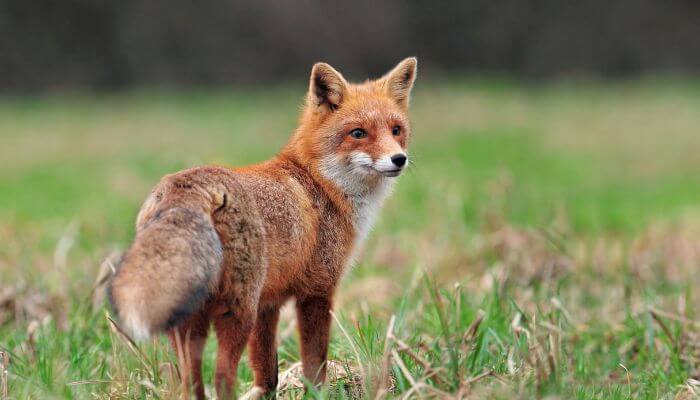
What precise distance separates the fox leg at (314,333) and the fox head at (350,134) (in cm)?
66

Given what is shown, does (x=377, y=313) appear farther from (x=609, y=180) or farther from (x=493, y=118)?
(x=493, y=118)

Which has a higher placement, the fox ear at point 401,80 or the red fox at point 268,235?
the fox ear at point 401,80

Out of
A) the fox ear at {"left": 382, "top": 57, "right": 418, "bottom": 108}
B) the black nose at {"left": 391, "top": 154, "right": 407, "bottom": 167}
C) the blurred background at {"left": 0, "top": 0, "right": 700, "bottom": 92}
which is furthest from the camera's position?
the blurred background at {"left": 0, "top": 0, "right": 700, "bottom": 92}

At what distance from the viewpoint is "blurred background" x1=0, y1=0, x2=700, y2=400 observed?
4934 millimetres

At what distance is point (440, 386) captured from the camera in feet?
13.7

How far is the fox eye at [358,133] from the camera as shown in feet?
16.4

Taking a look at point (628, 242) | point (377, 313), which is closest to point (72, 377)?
point (377, 313)

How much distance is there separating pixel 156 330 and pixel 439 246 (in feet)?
16.4

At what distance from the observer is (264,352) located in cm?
459

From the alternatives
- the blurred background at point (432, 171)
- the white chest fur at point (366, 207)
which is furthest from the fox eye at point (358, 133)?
the blurred background at point (432, 171)

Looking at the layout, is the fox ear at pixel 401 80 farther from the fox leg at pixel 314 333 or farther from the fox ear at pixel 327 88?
the fox leg at pixel 314 333

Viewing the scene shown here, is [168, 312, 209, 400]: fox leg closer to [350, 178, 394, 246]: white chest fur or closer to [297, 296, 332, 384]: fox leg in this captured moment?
[297, 296, 332, 384]: fox leg

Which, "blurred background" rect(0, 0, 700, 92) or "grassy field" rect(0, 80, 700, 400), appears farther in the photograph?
"blurred background" rect(0, 0, 700, 92)

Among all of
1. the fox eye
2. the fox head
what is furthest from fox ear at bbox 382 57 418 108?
the fox eye
